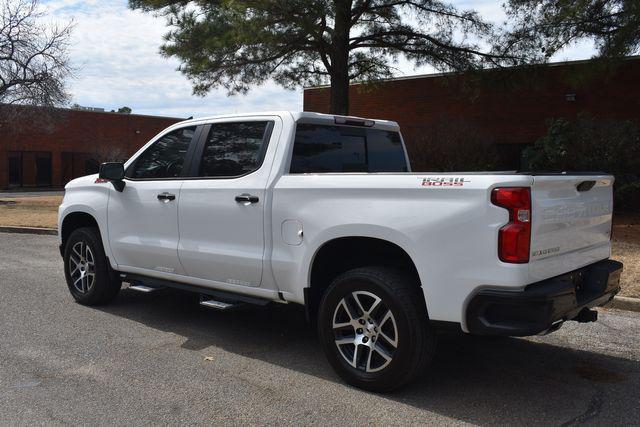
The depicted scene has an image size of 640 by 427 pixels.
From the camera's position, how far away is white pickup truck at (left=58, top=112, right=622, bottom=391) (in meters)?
3.45

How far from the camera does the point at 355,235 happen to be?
3.99 m

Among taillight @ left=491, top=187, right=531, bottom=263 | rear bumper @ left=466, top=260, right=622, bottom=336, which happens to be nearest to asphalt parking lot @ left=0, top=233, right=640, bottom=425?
rear bumper @ left=466, top=260, right=622, bottom=336

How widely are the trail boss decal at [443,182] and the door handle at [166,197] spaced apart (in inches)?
99.1

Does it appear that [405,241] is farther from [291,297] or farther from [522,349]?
[522,349]

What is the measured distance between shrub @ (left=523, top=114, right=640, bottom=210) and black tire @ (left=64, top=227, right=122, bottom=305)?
28.9 feet

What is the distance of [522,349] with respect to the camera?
500 cm

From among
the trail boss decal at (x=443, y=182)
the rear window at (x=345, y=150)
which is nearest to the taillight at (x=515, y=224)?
the trail boss decal at (x=443, y=182)

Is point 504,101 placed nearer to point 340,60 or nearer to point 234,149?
point 340,60

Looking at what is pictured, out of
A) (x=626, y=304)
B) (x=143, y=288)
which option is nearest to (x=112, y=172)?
(x=143, y=288)

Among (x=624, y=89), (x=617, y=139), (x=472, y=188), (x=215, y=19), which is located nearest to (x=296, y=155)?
(x=472, y=188)

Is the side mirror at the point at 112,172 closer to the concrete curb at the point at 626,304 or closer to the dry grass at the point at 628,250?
the concrete curb at the point at 626,304

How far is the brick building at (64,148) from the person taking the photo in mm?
36625

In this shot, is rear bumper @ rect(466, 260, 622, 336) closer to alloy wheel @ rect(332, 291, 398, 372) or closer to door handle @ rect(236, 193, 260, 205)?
alloy wheel @ rect(332, 291, 398, 372)

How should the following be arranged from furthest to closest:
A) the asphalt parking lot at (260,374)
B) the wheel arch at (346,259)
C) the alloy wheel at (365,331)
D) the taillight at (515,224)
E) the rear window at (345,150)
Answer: the rear window at (345,150) → the wheel arch at (346,259) → the alloy wheel at (365,331) → the asphalt parking lot at (260,374) → the taillight at (515,224)
